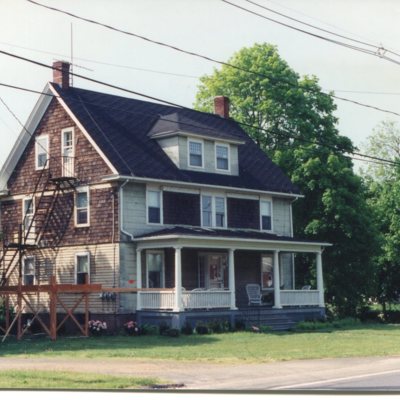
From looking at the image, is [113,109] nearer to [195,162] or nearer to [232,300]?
[195,162]

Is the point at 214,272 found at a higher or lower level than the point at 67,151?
lower

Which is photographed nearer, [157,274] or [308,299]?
[157,274]

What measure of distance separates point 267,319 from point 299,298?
9.36ft

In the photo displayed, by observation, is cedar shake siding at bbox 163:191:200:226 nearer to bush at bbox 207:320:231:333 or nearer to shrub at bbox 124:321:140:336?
bush at bbox 207:320:231:333

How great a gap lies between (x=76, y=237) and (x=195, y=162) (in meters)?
5.72

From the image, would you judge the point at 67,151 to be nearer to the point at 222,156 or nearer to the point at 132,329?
the point at 222,156

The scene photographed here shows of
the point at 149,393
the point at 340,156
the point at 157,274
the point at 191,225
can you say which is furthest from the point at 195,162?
the point at 149,393

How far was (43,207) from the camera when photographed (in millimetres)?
33375

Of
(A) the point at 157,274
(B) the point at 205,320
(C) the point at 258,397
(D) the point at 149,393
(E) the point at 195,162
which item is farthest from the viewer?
(E) the point at 195,162

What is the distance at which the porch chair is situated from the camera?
1341 inches

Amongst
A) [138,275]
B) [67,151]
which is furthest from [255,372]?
[67,151]

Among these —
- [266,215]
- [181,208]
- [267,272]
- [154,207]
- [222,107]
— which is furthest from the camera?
[222,107]

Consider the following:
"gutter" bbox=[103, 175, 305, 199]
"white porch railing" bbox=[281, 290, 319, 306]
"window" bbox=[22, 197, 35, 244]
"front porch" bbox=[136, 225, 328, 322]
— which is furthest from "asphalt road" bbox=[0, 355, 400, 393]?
"white porch railing" bbox=[281, 290, 319, 306]

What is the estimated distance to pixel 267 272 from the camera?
1430 inches
